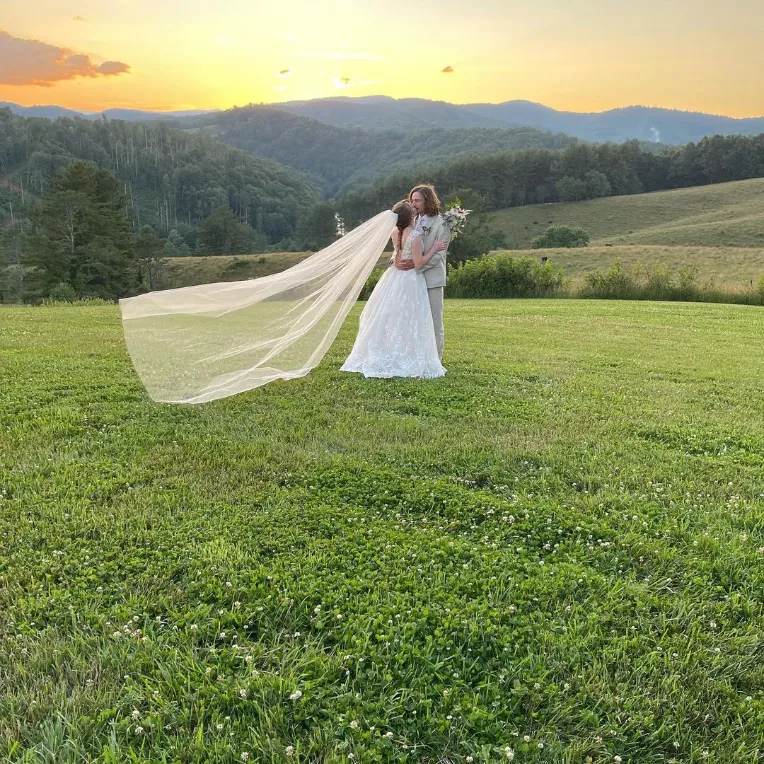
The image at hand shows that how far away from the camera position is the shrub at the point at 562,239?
79.6 metres

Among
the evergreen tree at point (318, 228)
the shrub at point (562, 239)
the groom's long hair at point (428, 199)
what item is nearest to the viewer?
the groom's long hair at point (428, 199)

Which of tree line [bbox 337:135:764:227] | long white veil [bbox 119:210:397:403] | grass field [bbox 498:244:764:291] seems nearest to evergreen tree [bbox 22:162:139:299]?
grass field [bbox 498:244:764:291]

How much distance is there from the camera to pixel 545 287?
→ 2864 cm

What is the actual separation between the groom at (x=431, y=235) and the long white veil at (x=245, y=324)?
0.48 meters

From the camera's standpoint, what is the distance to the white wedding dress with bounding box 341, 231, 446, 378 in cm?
959

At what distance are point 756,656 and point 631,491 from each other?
Result: 2.09m

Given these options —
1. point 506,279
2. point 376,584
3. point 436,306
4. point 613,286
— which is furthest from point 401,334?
point 613,286

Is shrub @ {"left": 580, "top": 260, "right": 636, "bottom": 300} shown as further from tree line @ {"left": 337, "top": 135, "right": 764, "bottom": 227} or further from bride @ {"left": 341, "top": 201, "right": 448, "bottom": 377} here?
tree line @ {"left": 337, "top": 135, "right": 764, "bottom": 227}

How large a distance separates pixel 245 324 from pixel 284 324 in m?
0.63

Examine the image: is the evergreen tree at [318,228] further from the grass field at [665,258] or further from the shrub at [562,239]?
the grass field at [665,258]

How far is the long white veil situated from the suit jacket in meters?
0.63

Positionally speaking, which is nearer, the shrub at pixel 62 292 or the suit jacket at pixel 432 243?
the suit jacket at pixel 432 243

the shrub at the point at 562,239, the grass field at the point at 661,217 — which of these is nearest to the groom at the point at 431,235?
the grass field at the point at 661,217

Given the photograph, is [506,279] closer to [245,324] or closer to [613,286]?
[613,286]
